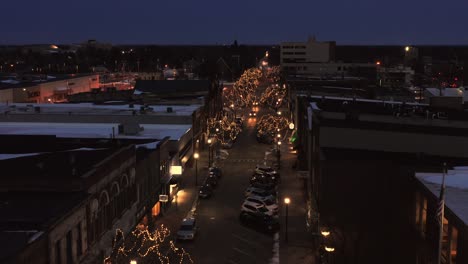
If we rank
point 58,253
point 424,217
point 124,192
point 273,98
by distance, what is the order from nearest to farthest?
point 58,253, point 424,217, point 124,192, point 273,98

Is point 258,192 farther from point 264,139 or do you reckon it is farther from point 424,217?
point 264,139

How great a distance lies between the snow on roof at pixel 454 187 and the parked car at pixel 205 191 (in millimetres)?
14089

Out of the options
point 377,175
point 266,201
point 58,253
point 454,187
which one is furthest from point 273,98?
point 58,253

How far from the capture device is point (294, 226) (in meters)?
26.5

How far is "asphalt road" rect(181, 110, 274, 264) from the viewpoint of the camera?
22.6m

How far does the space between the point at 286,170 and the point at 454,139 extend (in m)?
15.9

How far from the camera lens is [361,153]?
24531mm

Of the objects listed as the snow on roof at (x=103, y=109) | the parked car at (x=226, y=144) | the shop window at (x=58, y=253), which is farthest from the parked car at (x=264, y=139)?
the shop window at (x=58, y=253)

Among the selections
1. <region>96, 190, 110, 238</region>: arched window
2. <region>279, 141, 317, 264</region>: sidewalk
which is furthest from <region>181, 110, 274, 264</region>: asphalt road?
<region>96, 190, 110, 238</region>: arched window

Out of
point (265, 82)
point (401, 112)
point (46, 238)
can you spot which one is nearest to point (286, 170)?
point (401, 112)

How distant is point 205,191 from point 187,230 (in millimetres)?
7299

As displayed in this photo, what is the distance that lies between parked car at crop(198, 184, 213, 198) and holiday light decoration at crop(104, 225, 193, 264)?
22.6 ft

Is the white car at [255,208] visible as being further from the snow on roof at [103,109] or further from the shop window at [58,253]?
the snow on roof at [103,109]

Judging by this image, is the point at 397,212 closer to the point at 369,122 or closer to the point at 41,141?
the point at 369,122
